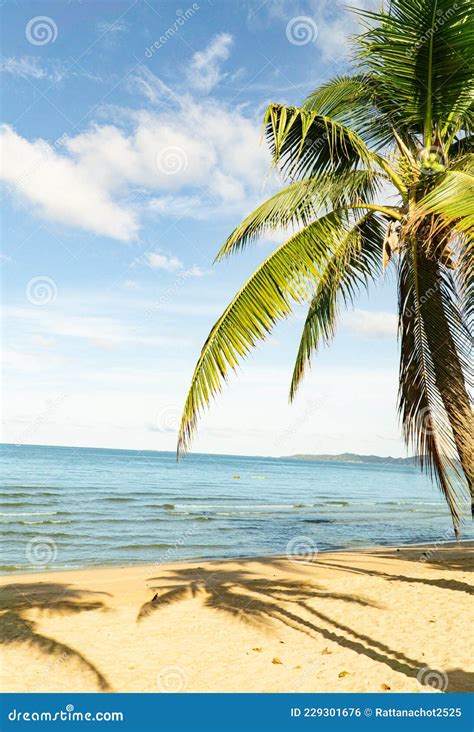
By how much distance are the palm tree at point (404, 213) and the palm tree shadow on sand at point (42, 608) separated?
312cm

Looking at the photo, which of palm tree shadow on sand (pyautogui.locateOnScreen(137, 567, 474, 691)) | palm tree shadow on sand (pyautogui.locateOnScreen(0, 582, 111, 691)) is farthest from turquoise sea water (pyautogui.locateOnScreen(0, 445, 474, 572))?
palm tree shadow on sand (pyautogui.locateOnScreen(137, 567, 474, 691))

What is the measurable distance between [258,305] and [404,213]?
1960mm

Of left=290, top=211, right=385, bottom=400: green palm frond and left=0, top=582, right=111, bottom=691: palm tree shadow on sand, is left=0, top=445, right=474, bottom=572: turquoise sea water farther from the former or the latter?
left=290, top=211, right=385, bottom=400: green palm frond

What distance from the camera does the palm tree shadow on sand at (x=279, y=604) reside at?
539cm

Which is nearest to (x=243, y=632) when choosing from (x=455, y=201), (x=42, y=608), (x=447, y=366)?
(x=42, y=608)

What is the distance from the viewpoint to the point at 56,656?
19.0 ft

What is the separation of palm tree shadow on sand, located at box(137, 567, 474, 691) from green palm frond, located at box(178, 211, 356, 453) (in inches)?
126

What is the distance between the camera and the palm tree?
5.04 m

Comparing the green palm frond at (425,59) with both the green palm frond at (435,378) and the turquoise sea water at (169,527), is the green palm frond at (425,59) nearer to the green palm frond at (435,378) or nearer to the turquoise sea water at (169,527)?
the green palm frond at (435,378)

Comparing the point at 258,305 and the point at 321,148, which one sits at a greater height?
the point at 321,148

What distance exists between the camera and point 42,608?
7980mm

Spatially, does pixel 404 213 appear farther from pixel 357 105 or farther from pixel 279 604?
pixel 279 604

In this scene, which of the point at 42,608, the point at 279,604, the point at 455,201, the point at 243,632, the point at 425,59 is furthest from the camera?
the point at 42,608
